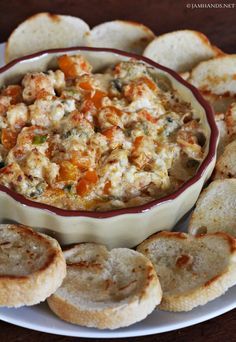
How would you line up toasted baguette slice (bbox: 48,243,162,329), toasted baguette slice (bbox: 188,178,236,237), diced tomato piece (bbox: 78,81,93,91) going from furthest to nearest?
1. diced tomato piece (bbox: 78,81,93,91)
2. toasted baguette slice (bbox: 188,178,236,237)
3. toasted baguette slice (bbox: 48,243,162,329)

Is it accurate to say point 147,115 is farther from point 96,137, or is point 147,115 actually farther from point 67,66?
point 67,66

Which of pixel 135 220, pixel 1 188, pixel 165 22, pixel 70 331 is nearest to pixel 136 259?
pixel 135 220

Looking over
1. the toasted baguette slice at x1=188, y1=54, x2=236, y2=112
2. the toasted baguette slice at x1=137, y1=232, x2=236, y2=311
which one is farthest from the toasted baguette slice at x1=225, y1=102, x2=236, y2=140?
the toasted baguette slice at x1=137, y1=232, x2=236, y2=311

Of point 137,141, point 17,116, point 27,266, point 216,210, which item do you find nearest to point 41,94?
point 17,116

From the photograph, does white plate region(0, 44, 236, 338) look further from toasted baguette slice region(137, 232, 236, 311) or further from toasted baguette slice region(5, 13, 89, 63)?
toasted baguette slice region(5, 13, 89, 63)

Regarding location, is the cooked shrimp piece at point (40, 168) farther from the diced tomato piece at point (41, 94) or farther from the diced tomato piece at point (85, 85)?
the diced tomato piece at point (85, 85)

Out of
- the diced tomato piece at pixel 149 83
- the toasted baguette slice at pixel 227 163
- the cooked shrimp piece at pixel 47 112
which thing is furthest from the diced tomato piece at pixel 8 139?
the toasted baguette slice at pixel 227 163

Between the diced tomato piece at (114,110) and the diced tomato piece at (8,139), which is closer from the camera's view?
the diced tomato piece at (8,139)
